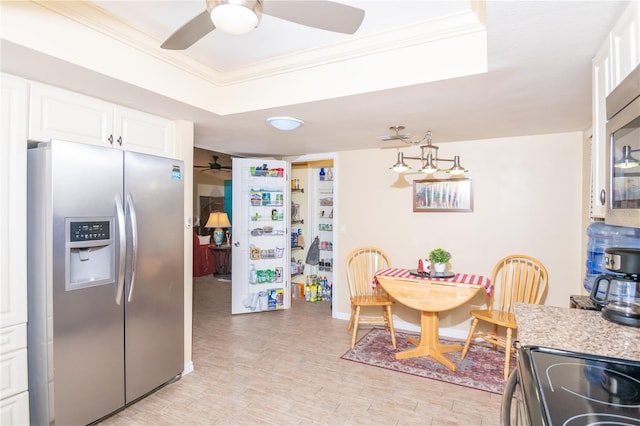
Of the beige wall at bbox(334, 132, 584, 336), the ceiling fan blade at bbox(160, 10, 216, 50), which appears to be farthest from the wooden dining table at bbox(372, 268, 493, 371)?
the ceiling fan blade at bbox(160, 10, 216, 50)

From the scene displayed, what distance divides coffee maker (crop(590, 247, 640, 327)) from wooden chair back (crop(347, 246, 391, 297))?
2.46 m

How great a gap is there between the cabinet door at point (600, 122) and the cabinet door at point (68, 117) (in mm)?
2692

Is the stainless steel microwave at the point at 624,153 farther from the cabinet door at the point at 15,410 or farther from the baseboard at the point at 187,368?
the baseboard at the point at 187,368

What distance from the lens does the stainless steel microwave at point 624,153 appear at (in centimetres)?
102

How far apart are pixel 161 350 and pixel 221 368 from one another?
0.64 m

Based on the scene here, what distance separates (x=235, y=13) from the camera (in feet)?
3.72

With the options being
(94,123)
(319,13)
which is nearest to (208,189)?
(94,123)

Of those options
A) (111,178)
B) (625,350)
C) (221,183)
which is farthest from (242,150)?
(625,350)

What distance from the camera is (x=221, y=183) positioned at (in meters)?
7.80

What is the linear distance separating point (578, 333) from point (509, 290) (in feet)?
7.23

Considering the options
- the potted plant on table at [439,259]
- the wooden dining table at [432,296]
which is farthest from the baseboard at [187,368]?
the potted plant on table at [439,259]

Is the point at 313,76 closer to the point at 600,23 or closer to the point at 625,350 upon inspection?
the point at 600,23

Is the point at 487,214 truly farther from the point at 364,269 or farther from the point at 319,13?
the point at 319,13

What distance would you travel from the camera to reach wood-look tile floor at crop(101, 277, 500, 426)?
7.29 feet
